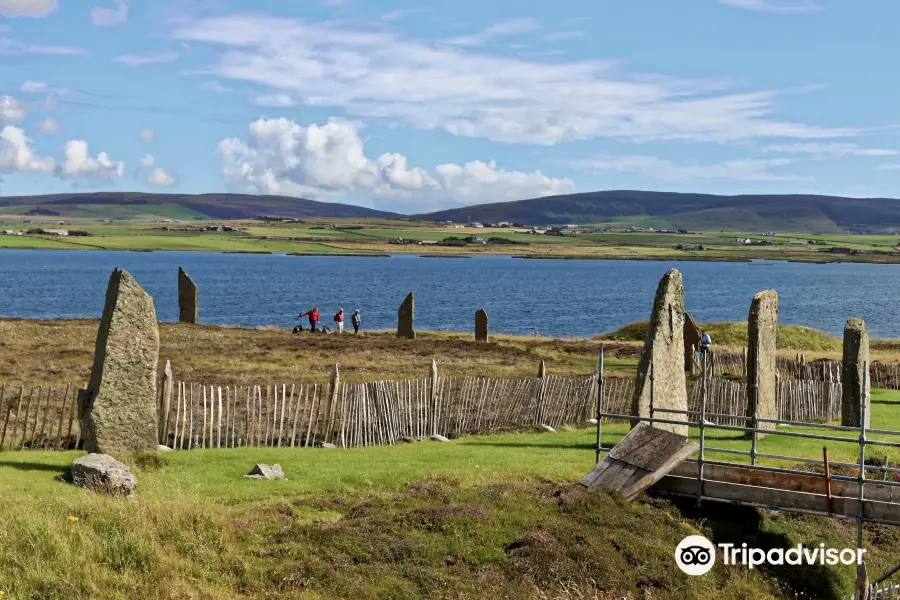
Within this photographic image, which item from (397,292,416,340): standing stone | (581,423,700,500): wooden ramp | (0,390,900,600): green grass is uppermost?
(581,423,700,500): wooden ramp

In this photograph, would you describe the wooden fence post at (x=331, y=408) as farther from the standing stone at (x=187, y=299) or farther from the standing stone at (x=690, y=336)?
the standing stone at (x=187, y=299)

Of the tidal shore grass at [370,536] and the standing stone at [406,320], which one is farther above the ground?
the tidal shore grass at [370,536]

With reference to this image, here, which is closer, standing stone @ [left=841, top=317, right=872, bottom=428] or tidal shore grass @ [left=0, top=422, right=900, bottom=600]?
tidal shore grass @ [left=0, top=422, right=900, bottom=600]

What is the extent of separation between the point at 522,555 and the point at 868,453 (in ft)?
39.1

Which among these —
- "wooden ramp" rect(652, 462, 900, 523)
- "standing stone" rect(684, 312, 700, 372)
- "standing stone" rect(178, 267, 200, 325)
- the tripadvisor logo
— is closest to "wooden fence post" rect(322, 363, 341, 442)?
"wooden ramp" rect(652, 462, 900, 523)

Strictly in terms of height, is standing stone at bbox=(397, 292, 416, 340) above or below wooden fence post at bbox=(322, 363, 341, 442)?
below

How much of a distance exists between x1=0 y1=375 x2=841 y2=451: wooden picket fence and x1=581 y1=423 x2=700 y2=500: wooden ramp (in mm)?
6848

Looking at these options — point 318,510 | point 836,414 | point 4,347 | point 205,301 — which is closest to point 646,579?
point 318,510

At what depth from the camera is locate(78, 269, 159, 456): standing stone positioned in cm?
1864

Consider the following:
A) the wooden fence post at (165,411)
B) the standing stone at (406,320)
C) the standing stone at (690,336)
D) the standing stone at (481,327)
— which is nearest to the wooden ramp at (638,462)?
the wooden fence post at (165,411)

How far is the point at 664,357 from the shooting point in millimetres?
22656

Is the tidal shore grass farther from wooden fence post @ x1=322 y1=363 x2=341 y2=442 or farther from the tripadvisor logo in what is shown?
wooden fence post @ x1=322 y1=363 x2=341 y2=442

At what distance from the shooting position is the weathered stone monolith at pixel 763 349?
24.4 meters

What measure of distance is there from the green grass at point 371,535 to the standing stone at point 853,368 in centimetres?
894
